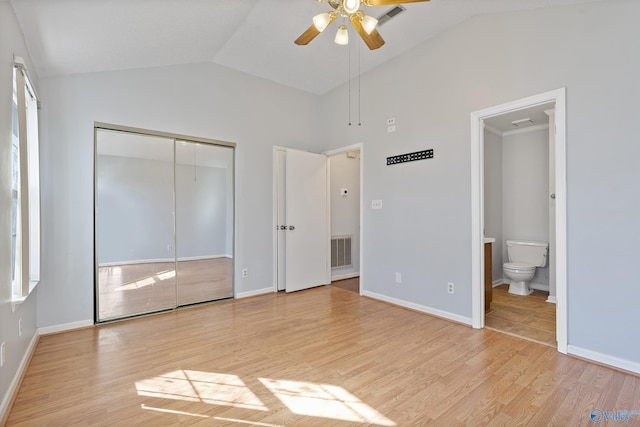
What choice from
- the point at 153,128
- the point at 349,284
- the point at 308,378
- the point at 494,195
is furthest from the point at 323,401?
the point at 494,195

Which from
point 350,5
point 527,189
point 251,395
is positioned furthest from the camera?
point 527,189

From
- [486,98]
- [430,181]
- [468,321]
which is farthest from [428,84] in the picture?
[468,321]

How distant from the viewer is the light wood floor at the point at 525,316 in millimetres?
2910

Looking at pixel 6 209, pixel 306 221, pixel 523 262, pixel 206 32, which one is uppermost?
pixel 206 32

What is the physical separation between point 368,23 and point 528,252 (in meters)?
3.96

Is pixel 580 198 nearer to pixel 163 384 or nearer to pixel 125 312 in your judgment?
pixel 163 384

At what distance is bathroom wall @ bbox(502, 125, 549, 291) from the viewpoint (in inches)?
175

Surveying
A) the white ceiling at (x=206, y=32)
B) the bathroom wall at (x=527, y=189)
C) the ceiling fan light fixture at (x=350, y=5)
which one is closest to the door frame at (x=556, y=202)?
the white ceiling at (x=206, y=32)

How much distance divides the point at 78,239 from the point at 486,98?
4.44 m

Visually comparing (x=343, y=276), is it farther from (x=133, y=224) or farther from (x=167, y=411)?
(x=167, y=411)

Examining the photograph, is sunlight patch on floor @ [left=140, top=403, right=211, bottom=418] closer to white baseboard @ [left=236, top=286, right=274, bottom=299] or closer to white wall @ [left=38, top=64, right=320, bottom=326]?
white wall @ [left=38, top=64, right=320, bottom=326]

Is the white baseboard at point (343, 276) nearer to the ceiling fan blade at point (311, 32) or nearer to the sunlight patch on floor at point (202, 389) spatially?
the sunlight patch on floor at point (202, 389)

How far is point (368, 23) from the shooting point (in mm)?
2396

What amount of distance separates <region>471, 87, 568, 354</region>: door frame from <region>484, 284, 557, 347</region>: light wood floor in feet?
0.92
